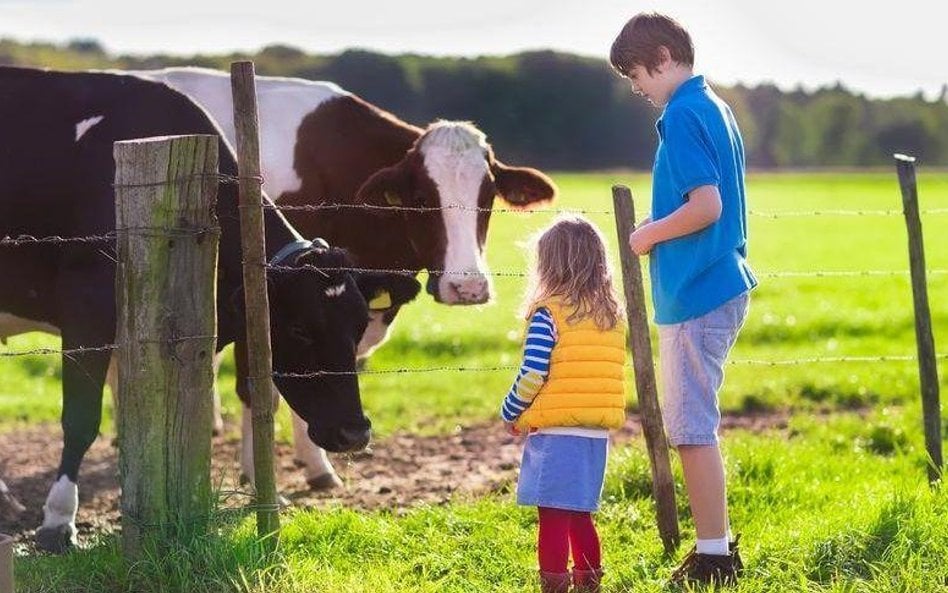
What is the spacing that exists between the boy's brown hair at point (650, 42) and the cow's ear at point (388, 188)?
10.3 ft

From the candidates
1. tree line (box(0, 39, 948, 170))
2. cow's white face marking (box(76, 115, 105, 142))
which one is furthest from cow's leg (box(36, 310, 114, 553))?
tree line (box(0, 39, 948, 170))

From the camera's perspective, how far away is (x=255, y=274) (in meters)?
5.61

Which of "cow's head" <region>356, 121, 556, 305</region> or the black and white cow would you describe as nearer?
the black and white cow

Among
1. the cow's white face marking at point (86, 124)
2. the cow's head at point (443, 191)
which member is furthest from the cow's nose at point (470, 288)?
the cow's white face marking at point (86, 124)

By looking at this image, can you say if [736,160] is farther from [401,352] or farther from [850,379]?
[401,352]

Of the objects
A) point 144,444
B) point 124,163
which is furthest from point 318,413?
point 124,163

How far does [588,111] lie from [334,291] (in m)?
92.2

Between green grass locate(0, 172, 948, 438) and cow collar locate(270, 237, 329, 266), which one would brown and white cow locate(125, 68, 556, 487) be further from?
cow collar locate(270, 237, 329, 266)

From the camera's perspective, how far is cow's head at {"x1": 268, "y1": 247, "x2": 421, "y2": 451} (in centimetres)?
630

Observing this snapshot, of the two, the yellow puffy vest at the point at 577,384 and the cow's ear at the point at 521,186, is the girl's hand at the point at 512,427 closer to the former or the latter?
the yellow puffy vest at the point at 577,384

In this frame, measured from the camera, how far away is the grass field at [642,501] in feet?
17.6

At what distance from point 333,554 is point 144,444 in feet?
3.33

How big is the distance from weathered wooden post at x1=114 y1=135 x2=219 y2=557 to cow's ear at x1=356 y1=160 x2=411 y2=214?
2.74 metres

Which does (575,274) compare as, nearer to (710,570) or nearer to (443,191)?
(710,570)
